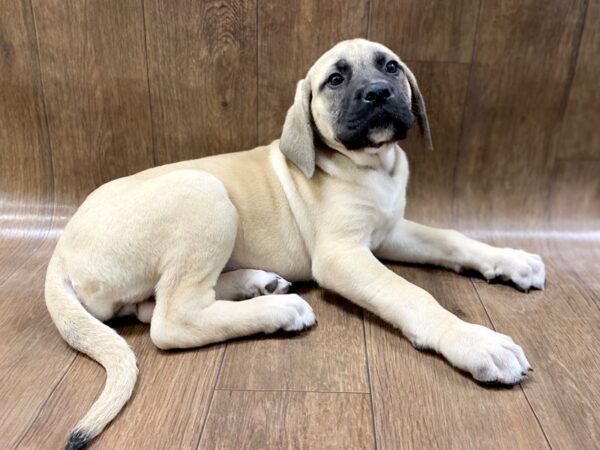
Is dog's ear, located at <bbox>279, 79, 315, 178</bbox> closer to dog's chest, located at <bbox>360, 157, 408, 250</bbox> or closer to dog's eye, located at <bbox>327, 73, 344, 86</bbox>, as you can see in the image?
dog's eye, located at <bbox>327, 73, 344, 86</bbox>

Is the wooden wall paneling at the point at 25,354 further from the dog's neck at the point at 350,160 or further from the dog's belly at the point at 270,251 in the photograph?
the dog's neck at the point at 350,160

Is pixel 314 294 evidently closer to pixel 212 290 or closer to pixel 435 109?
pixel 212 290

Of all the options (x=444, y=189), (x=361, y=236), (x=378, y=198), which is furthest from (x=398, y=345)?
(x=444, y=189)

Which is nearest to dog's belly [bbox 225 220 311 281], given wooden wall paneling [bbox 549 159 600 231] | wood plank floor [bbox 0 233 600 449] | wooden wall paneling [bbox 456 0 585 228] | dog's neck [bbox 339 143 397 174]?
wood plank floor [bbox 0 233 600 449]

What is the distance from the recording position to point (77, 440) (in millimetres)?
1420

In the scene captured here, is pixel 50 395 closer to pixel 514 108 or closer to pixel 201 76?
pixel 201 76

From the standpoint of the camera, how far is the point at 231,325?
1.88 meters

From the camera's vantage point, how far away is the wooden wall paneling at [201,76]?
252cm

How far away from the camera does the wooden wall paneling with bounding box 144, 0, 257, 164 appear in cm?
252

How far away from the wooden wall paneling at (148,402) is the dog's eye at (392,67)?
129 centimetres

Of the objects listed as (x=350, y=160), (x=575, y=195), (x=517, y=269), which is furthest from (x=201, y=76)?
(x=575, y=195)

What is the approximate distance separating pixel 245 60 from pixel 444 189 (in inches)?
49.5

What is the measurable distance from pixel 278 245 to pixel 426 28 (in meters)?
1.31

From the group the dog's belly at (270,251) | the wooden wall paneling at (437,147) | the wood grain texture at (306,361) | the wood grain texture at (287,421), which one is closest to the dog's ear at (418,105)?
the wooden wall paneling at (437,147)
